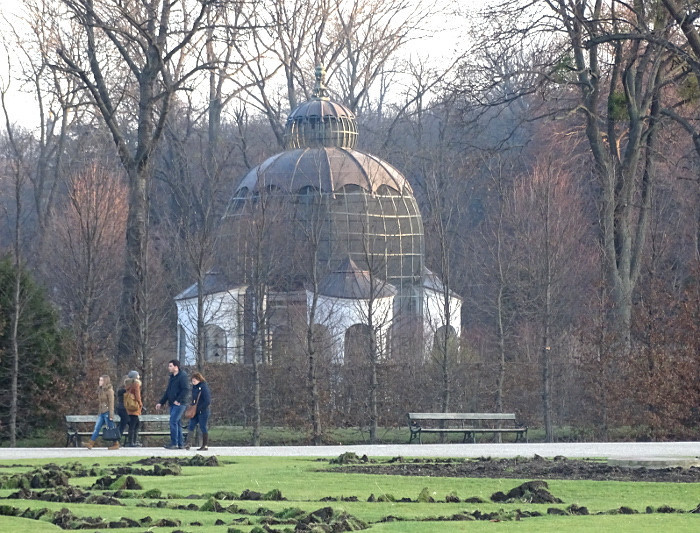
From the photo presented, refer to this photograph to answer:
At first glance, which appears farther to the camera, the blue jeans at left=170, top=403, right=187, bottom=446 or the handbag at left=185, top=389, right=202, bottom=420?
the blue jeans at left=170, top=403, right=187, bottom=446

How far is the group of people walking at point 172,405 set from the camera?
22.2 m

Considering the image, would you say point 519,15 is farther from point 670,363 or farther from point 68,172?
point 68,172

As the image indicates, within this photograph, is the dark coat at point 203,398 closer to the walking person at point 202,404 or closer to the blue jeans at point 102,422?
the walking person at point 202,404

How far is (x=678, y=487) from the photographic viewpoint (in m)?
15.8

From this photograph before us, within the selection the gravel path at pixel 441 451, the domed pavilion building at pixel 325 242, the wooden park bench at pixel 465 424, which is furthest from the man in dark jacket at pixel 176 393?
the domed pavilion building at pixel 325 242

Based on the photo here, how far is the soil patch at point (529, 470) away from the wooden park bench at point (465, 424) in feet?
24.5

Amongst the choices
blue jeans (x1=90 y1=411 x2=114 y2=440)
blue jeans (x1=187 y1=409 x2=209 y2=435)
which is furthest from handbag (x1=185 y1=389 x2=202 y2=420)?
blue jeans (x1=90 y1=411 x2=114 y2=440)

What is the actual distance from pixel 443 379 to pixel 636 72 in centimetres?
1004

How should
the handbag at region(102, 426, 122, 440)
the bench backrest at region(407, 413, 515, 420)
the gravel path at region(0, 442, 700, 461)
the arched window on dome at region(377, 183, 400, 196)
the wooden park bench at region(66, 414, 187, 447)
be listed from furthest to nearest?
1. the arched window on dome at region(377, 183, 400, 196)
2. the bench backrest at region(407, 413, 515, 420)
3. the wooden park bench at region(66, 414, 187, 447)
4. the handbag at region(102, 426, 122, 440)
5. the gravel path at region(0, 442, 700, 461)

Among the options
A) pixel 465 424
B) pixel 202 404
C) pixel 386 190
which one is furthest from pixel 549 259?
pixel 386 190

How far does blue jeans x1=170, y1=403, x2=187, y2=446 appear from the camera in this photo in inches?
879

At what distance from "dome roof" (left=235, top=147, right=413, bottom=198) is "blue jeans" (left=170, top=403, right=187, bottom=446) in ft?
70.5

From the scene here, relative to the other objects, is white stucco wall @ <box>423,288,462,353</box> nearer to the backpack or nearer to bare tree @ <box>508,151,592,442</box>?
bare tree @ <box>508,151,592,442</box>

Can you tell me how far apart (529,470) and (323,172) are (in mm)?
27986
